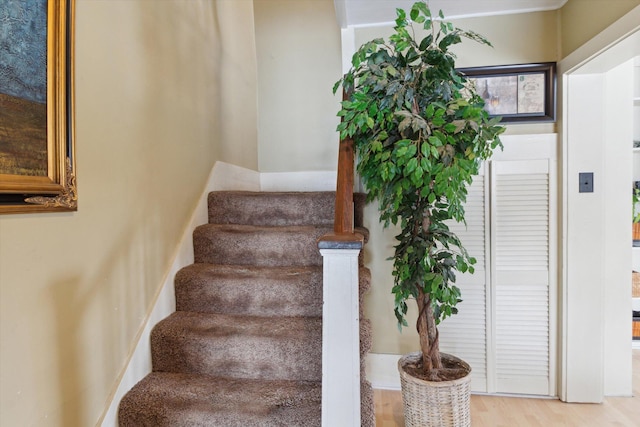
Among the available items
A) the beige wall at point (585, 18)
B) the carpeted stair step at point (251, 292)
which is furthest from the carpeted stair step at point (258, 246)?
the beige wall at point (585, 18)

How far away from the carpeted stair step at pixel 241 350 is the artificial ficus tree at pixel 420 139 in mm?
493

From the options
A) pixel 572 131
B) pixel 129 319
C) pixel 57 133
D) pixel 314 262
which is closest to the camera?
pixel 57 133

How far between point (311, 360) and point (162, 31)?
1673mm

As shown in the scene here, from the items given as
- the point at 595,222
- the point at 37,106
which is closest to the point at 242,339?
the point at 37,106

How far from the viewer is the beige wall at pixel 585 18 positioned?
159 centimetres

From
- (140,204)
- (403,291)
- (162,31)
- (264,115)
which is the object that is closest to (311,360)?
(403,291)

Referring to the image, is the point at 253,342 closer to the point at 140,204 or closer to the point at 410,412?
the point at 140,204

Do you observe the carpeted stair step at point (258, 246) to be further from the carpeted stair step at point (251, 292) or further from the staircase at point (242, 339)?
the carpeted stair step at point (251, 292)

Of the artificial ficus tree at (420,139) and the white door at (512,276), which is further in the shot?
the white door at (512,276)

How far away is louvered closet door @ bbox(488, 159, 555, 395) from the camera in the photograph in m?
2.15

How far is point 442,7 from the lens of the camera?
6.68 ft

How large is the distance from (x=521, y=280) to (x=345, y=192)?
151cm

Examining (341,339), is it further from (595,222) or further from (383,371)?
(595,222)

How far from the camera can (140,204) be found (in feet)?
4.81
